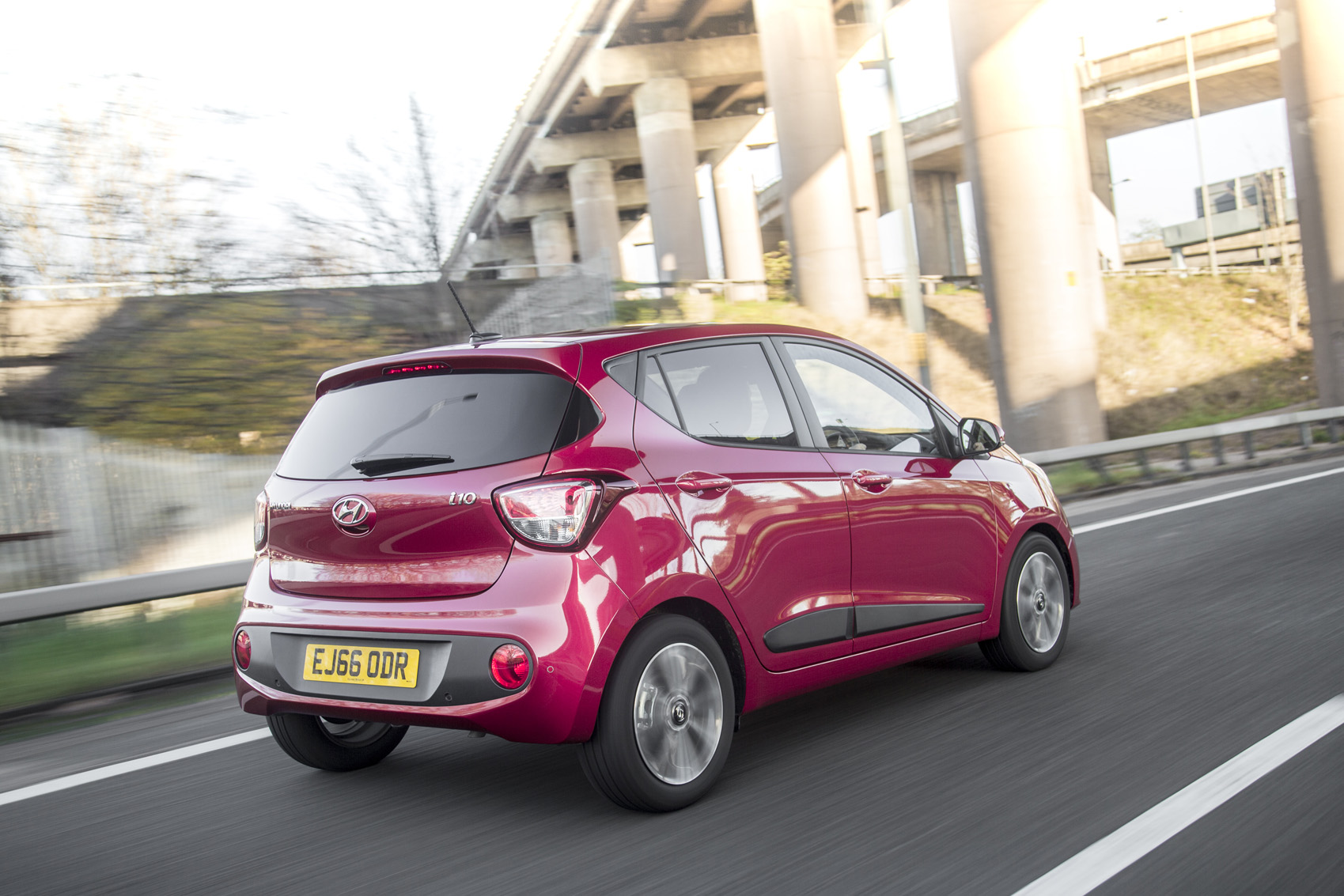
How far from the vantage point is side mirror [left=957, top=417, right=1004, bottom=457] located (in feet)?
16.8

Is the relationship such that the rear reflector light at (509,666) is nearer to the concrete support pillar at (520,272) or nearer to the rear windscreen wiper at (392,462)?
the rear windscreen wiper at (392,462)

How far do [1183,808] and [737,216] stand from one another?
52.7m

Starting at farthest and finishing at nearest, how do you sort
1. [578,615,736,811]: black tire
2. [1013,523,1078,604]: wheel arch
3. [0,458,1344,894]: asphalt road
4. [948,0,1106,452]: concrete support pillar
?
[948,0,1106,452]: concrete support pillar, [1013,523,1078,604]: wheel arch, [578,615,736,811]: black tire, [0,458,1344,894]: asphalt road

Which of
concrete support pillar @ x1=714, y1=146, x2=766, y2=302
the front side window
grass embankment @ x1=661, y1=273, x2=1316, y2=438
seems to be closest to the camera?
the front side window

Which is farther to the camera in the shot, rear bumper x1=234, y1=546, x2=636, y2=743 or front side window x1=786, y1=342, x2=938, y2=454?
front side window x1=786, y1=342, x2=938, y2=454

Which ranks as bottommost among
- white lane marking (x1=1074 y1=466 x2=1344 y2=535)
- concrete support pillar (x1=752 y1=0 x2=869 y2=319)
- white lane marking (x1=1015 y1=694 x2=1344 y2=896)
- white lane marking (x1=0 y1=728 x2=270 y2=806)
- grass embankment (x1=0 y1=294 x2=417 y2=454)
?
white lane marking (x1=1074 y1=466 x2=1344 y2=535)

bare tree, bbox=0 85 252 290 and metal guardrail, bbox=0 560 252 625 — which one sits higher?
bare tree, bbox=0 85 252 290

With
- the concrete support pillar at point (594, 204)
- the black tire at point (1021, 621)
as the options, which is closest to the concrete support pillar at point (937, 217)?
the concrete support pillar at point (594, 204)

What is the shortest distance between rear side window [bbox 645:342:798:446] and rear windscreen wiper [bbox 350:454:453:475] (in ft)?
2.36

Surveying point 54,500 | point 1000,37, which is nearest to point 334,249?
point 54,500

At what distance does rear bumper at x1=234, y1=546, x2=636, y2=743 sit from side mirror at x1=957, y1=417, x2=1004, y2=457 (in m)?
2.15

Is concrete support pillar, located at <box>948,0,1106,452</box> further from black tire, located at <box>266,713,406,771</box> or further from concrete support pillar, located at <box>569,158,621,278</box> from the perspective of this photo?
concrete support pillar, located at <box>569,158,621,278</box>

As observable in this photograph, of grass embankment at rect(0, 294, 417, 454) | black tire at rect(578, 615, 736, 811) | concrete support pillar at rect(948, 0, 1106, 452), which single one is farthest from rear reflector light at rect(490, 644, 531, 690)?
concrete support pillar at rect(948, 0, 1106, 452)

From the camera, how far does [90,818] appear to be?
13.4 ft
